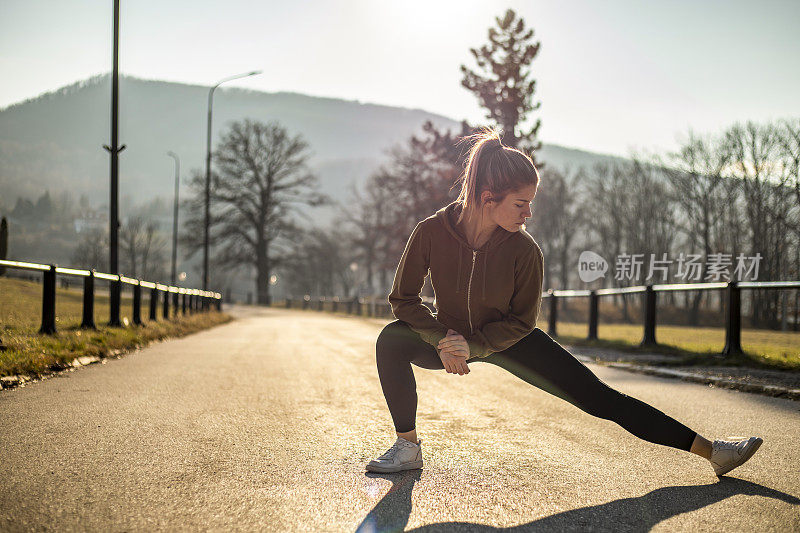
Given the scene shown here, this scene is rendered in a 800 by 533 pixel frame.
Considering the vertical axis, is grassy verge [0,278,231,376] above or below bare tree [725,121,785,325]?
below

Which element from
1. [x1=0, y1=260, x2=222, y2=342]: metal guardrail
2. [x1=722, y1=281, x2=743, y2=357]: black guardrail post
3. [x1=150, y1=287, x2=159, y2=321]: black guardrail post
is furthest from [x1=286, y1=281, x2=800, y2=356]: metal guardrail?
[x1=150, y1=287, x2=159, y2=321]: black guardrail post

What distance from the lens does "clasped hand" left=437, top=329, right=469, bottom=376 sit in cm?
304

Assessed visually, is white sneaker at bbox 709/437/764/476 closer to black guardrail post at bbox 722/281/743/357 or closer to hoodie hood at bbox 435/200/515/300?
hoodie hood at bbox 435/200/515/300

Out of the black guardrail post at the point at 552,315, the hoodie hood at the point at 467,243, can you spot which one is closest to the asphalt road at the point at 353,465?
the hoodie hood at the point at 467,243

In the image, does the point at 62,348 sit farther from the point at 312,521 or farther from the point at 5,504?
the point at 312,521

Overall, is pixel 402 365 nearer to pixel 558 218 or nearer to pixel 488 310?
pixel 488 310

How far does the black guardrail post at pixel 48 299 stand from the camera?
8352mm

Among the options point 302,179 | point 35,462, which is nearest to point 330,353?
point 35,462

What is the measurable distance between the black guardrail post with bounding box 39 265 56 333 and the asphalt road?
2.54m

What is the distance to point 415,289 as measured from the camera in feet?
10.9

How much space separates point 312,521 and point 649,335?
1123 centimetres

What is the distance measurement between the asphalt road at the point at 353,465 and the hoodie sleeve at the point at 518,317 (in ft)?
1.99

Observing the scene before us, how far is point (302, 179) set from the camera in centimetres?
5225

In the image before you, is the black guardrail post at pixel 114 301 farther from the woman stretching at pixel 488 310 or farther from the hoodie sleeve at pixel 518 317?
the hoodie sleeve at pixel 518 317
